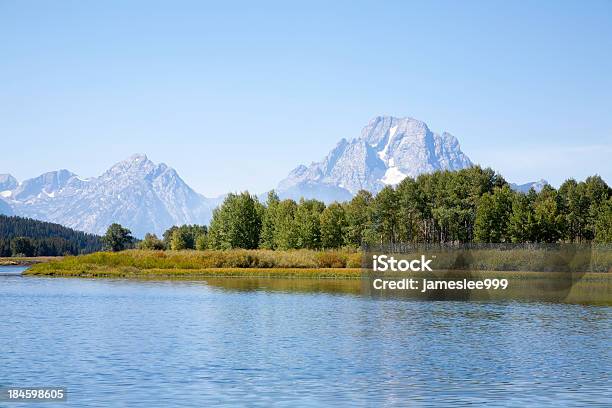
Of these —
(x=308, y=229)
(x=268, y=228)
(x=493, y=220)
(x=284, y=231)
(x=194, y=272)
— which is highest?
(x=493, y=220)

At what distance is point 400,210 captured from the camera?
158m

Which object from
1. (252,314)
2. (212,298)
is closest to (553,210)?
(212,298)

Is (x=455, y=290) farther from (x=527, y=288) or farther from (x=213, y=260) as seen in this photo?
(x=213, y=260)

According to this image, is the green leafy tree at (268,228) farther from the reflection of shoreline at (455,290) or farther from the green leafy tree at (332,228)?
the reflection of shoreline at (455,290)

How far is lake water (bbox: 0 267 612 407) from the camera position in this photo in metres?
28.5

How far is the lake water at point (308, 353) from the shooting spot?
28516 mm

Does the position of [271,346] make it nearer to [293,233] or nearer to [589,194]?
[293,233]

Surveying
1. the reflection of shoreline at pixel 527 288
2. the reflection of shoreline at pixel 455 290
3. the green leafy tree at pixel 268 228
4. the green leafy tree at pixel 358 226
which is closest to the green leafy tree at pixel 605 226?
the reflection of shoreline at pixel 527 288

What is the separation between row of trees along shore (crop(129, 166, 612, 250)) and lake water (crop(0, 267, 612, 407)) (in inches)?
2893

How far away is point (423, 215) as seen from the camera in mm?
158500

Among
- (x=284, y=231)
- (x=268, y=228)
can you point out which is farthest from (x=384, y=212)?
(x=268, y=228)

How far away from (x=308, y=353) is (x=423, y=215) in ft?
404

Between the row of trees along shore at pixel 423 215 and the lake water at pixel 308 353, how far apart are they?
241 feet

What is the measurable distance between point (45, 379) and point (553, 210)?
11699cm
